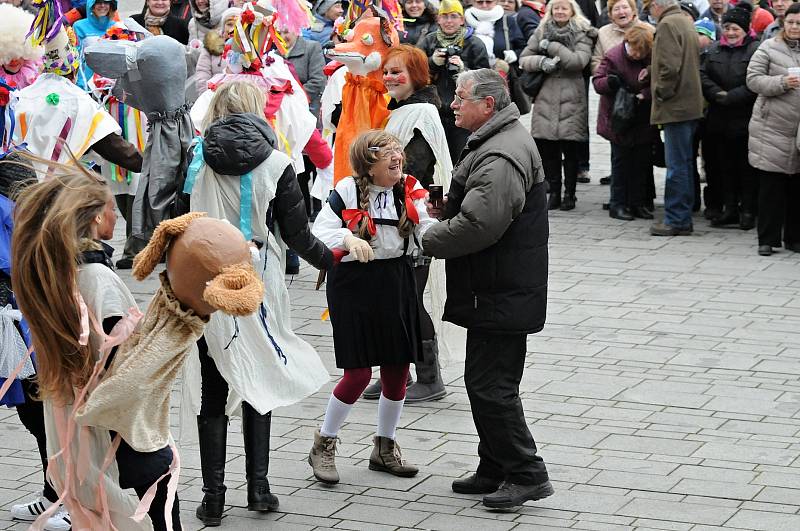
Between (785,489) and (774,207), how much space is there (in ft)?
17.8

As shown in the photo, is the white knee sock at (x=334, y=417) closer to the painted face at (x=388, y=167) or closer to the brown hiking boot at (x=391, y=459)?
the brown hiking boot at (x=391, y=459)

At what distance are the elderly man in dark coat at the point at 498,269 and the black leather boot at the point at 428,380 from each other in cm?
144

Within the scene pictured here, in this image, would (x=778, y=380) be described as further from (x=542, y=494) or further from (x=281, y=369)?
(x=281, y=369)

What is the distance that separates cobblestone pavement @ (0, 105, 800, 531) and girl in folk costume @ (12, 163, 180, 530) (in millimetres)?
1364

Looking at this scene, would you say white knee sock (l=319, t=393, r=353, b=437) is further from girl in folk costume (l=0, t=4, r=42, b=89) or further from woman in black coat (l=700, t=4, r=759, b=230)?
woman in black coat (l=700, t=4, r=759, b=230)

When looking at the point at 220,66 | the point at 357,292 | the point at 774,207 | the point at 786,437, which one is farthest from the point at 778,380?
the point at 220,66

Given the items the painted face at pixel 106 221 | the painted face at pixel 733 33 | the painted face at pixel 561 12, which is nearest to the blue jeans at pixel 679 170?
the painted face at pixel 733 33

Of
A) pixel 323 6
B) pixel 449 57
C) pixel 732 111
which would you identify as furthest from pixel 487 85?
pixel 323 6

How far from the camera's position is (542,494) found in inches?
235

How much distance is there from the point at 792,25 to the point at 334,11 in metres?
4.91

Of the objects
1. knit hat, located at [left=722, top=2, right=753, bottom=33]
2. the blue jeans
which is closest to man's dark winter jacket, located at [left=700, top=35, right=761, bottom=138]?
knit hat, located at [left=722, top=2, right=753, bottom=33]

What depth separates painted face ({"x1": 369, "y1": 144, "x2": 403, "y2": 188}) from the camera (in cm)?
614

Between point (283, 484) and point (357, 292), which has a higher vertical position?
point (357, 292)

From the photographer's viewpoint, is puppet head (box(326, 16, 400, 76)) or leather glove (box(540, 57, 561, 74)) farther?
leather glove (box(540, 57, 561, 74))
